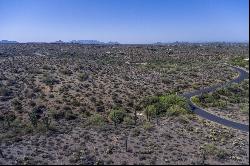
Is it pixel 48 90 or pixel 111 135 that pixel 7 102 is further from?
pixel 111 135

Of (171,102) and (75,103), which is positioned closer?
(171,102)

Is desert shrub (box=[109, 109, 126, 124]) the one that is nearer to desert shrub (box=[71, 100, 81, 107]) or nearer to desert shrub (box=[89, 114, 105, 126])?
desert shrub (box=[89, 114, 105, 126])

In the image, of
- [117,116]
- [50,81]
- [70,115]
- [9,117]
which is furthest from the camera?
[50,81]

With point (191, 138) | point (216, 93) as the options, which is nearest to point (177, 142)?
point (191, 138)

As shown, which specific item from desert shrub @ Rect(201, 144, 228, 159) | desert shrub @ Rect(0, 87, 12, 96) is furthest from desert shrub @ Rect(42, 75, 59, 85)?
desert shrub @ Rect(201, 144, 228, 159)

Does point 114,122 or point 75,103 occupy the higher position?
point 75,103

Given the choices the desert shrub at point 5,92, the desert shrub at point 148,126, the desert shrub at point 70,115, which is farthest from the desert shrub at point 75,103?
the desert shrub at point 148,126

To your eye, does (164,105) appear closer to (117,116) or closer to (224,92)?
(117,116)

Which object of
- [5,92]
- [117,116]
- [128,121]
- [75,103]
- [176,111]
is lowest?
[128,121]

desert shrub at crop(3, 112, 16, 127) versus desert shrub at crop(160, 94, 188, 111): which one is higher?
desert shrub at crop(160, 94, 188, 111)

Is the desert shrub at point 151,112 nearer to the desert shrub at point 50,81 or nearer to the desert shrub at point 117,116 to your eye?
the desert shrub at point 117,116

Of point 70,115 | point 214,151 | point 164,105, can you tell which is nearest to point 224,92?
point 164,105
